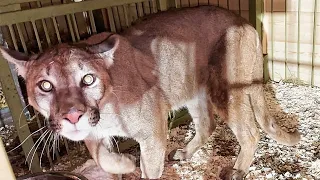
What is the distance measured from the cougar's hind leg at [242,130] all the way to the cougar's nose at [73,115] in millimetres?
871

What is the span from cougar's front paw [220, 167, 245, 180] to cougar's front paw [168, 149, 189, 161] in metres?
0.32

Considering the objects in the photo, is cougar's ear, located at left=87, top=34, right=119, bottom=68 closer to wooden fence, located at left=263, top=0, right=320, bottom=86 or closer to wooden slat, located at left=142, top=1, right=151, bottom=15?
wooden slat, located at left=142, top=1, right=151, bottom=15

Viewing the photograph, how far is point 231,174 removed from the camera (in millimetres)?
1949

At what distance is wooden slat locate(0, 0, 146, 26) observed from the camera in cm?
170

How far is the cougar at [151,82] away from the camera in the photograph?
1.34m

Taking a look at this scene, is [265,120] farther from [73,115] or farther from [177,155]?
[73,115]

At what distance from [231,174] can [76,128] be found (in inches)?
38.5

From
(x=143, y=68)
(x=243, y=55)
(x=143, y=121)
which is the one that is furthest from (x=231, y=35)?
(x=143, y=121)

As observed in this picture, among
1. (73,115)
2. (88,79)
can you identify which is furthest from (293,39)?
(73,115)

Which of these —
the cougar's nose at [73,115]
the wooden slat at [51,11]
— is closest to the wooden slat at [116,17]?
the wooden slat at [51,11]

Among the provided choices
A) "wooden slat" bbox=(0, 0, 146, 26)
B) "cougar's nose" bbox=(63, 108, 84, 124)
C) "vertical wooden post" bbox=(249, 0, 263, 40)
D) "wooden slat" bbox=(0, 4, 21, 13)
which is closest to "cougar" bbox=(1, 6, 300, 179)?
"cougar's nose" bbox=(63, 108, 84, 124)

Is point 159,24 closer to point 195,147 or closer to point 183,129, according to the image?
point 195,147

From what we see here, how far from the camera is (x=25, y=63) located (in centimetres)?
144

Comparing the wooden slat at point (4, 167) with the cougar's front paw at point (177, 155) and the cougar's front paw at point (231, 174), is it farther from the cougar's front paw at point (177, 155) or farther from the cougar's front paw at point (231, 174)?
the cougar's front paw at point (177, 155)
